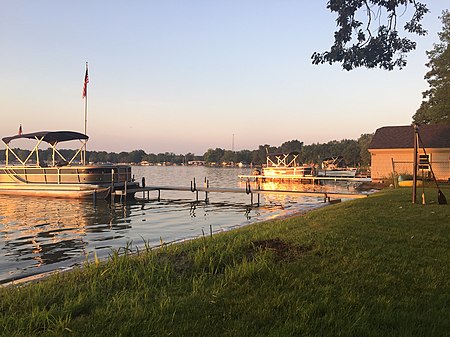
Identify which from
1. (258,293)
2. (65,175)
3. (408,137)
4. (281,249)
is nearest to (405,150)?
(408,137)

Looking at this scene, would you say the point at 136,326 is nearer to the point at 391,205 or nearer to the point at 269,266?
the point at 269,266

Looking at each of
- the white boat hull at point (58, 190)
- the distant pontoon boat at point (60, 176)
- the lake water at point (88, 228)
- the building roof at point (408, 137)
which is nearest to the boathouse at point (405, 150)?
the building roof at point (408, 137)

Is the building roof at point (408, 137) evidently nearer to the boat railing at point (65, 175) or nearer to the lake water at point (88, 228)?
the lake water at point (88, 228)

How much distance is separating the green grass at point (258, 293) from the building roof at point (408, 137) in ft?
103

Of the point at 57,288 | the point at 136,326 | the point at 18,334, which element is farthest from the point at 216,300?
the point at 57,288

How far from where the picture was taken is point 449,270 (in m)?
5.83

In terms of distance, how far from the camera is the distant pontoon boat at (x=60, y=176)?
33.7 m

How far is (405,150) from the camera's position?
3666 centimetres

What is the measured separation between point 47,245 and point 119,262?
8820 mm

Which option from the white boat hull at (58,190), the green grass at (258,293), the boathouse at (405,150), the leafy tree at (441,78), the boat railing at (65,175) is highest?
the leafy tree at (441,78)

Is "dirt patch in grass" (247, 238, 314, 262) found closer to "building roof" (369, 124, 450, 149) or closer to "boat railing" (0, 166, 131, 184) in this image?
"boat railing" (0, 166, 131, 184)

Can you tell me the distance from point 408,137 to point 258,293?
38.4 m

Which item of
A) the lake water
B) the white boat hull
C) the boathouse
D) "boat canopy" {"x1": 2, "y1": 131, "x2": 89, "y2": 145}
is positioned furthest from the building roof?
"boat canopy" {"x1": 2, "y1": 131, "x2": 89, "y2": 145}

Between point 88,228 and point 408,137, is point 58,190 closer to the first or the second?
point 88,228
